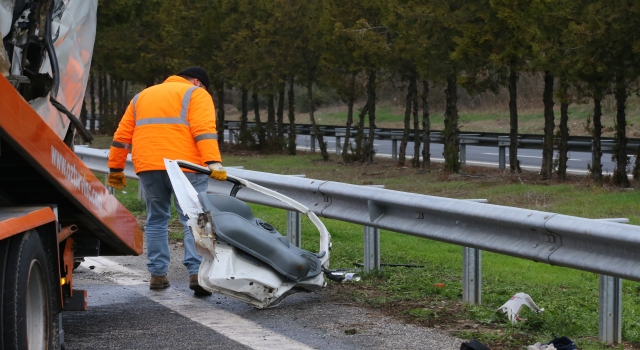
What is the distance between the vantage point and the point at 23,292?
424 cm

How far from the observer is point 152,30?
3544cm

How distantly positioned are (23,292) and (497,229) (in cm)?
312

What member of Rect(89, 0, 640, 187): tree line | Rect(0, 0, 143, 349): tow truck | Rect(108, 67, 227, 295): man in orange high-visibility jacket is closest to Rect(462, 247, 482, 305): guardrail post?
Rect(108, 67, 227, 295): man in orange high-visibility jacket

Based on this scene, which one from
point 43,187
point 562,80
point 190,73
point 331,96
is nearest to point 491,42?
point 562,80

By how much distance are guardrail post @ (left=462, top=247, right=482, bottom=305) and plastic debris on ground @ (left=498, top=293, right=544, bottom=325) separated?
0.38 metres

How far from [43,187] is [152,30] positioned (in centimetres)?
3120

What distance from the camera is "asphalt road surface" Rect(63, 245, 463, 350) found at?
5.70m

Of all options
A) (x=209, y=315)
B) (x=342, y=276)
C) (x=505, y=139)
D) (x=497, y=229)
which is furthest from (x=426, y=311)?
(x=505, y=139)

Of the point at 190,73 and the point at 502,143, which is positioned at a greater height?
the point at 190,73

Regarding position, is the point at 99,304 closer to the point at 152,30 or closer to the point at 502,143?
the point at 502,143

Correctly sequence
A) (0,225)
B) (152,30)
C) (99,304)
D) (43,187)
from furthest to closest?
(152,30) → (99,304) → (43,187) → (0,225)

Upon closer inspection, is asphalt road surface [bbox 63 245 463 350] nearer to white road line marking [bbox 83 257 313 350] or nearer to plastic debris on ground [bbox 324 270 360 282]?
white road line marking [bbox 83 257 313 350]

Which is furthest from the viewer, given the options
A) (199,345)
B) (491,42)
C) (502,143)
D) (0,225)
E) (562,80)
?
(502,143)

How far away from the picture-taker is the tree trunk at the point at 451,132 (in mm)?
23859
